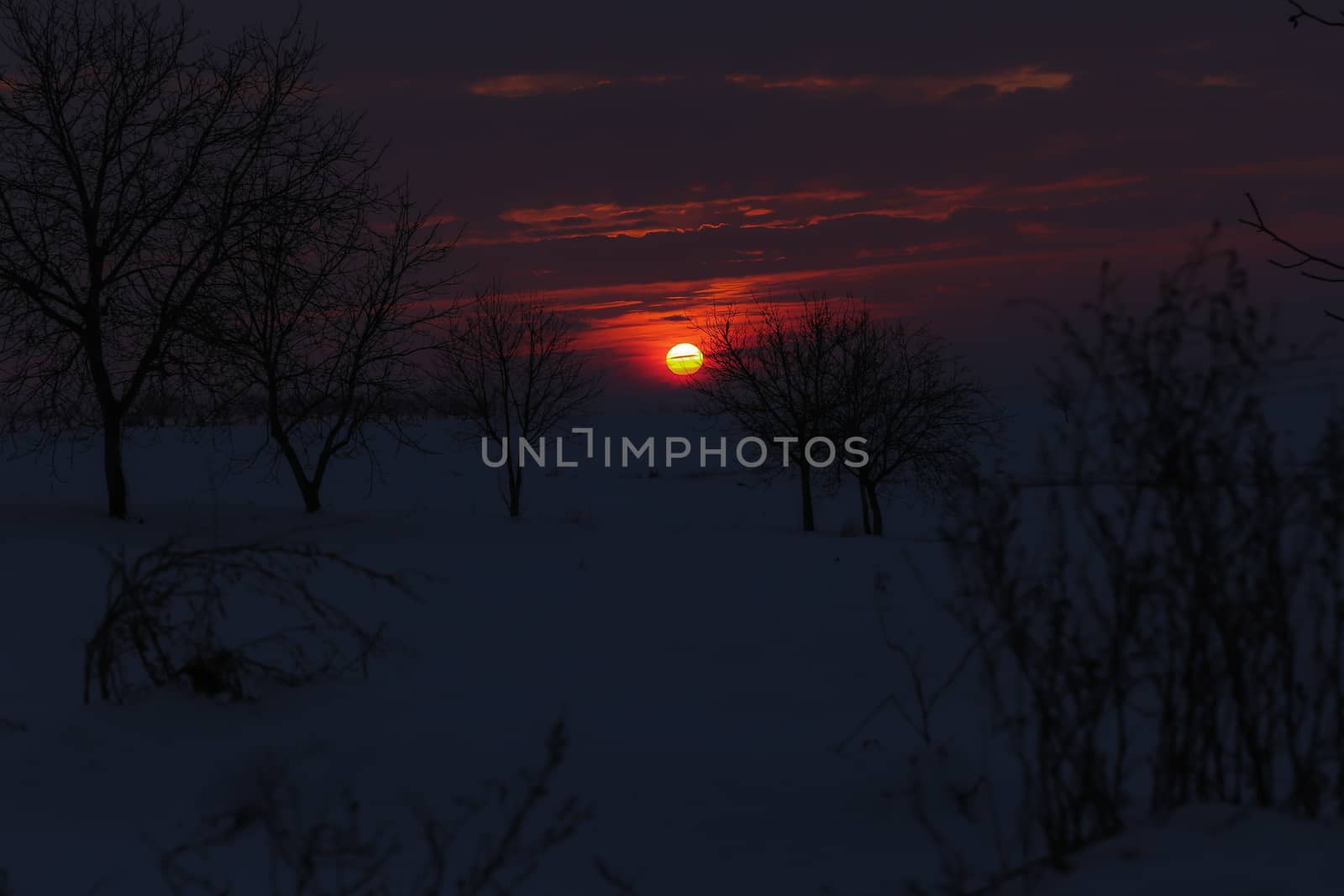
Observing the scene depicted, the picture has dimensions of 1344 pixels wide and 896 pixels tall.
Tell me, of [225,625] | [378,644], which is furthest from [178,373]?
[378,644]

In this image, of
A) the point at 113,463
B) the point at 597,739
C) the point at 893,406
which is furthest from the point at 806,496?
the point at 597,739

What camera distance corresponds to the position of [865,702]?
18.3ft

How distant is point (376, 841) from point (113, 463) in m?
12.5

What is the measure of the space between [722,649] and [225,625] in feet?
10.2

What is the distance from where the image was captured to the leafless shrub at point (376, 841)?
10.6 ft

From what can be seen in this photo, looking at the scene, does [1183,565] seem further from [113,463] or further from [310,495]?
[310,495]

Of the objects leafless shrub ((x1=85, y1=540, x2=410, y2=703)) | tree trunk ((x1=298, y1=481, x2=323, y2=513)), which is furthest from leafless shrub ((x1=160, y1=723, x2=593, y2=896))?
tree trunk ((x1=298, y1=481, x2=323, y2=513))

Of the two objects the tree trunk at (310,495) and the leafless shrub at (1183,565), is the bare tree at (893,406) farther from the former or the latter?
the leafless shrub at (1183,565)

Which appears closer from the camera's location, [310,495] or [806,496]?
[310,495]

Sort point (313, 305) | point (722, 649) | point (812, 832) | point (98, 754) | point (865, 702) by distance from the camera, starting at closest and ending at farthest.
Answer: point (812, 832), point (98, 754), point (865, 702), point (722, 649), point (313, 305)

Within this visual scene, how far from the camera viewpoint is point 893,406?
24656 mm

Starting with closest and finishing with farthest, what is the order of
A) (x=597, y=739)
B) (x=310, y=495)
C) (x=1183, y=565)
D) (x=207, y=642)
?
(x=1183, y=565)
(x=597, y=739)
(x=207, y=642)
(x=310, y=495)

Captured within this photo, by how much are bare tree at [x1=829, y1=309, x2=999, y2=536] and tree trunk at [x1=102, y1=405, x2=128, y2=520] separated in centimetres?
1389

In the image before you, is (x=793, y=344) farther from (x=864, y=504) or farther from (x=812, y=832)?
(x=812, y=832)
